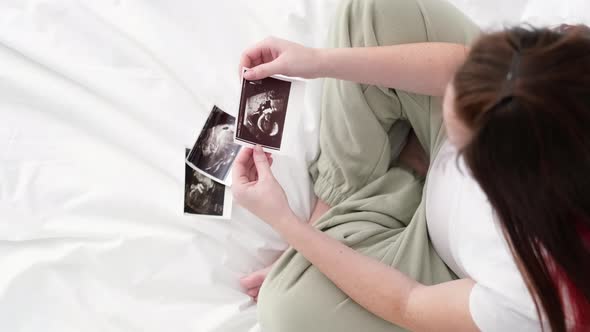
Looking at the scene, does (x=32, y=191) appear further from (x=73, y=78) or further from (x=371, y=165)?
(x=371, y=165)

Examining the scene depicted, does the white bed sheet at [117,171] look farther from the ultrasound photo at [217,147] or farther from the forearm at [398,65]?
the forearm at [398,65]

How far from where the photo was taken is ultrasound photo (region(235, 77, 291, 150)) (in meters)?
1.06

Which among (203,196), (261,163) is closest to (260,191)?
(261,163)

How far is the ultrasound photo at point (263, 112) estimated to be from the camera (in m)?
1.06

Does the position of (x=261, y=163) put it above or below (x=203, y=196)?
above

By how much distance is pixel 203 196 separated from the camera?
3.53 feet

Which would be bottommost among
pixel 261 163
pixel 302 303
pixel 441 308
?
pixel 302 303

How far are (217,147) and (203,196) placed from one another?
0.11m

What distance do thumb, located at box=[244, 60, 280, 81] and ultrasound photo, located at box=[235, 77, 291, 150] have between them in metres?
0.03

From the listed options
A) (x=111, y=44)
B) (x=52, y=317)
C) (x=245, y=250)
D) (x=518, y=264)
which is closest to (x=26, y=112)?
(x=111, y=44)

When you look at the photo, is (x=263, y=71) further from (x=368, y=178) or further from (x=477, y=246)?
(x=477, y=246)

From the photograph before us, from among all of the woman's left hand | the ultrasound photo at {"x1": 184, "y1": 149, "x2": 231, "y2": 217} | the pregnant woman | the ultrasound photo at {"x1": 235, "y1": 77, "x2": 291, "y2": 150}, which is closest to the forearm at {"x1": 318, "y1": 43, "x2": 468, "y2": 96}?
the pregnant woman

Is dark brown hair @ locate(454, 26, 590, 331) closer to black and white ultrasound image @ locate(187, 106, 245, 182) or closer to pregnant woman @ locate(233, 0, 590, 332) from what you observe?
pregnant woman @ locate(233, 0, 590, 332)

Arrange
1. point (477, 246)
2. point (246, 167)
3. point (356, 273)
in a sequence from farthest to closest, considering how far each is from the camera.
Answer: point (246, 167) → point (356, 273) → point (477, 246)
